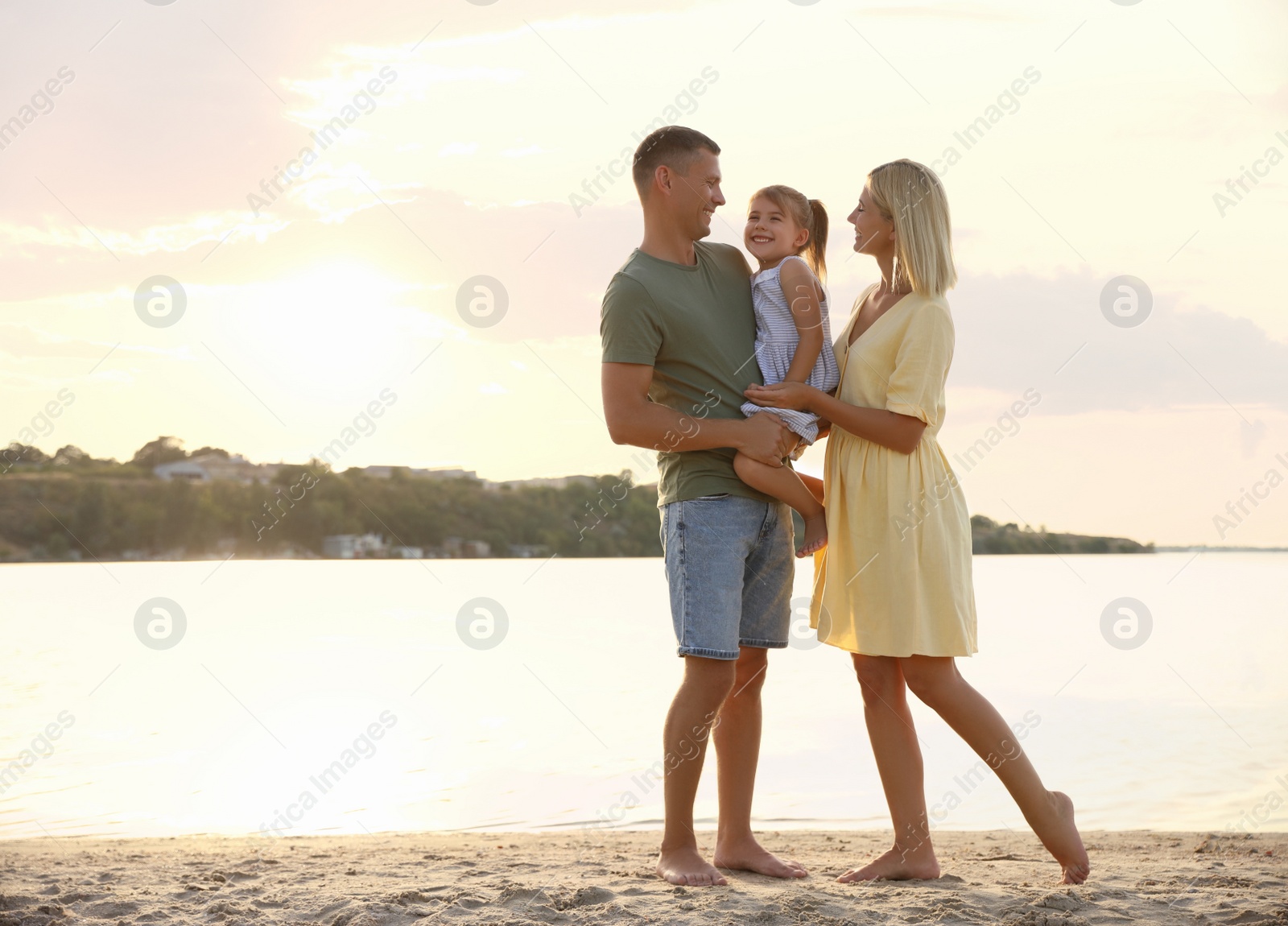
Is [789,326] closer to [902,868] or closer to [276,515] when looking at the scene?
[902,868]

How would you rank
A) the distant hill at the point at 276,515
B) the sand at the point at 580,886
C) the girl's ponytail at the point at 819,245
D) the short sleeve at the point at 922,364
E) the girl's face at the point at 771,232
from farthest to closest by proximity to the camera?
the distant hill at the point at 276,515
the girl's ponytail at the point at 819,245
the girl's face at the point at 771,232
the short sleeve at the point at 922,364
the sand at the point at 580,886

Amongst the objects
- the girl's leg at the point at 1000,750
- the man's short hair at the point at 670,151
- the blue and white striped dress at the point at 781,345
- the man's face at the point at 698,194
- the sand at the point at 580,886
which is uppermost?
the man's short hair at the point at 670,151

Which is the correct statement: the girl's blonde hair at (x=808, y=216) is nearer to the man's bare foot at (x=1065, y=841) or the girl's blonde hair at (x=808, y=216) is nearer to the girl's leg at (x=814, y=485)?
the girl's leg at (x=814, y=485)

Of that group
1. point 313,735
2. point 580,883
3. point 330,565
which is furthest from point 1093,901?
point 330,565

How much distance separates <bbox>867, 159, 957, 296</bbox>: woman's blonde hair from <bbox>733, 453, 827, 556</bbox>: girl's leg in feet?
2.22

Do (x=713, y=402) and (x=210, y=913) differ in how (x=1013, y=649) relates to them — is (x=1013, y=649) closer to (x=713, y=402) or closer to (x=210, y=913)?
(x=713, y=402)

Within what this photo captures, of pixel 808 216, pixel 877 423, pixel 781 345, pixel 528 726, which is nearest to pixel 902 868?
pixel 877 423

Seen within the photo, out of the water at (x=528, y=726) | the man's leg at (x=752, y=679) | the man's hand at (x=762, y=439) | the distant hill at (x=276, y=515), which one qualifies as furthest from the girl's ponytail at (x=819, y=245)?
the distant hill at (x=276, y=515)

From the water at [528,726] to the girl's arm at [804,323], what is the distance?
7.45 ft

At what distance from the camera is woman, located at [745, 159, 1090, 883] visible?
2.95 m

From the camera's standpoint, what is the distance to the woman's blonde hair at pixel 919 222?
297 cm

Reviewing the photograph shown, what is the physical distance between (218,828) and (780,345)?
328 cm

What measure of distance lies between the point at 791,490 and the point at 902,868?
3.87 feet

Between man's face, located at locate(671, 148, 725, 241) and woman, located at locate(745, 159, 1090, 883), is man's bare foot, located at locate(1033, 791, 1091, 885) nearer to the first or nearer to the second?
woman, located at locate(745, 159, 1090, 883)
